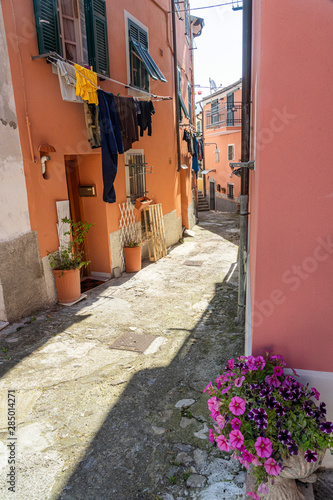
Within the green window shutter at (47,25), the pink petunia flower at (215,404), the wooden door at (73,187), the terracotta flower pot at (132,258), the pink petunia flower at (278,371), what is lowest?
the terracotta flower pot at (132,258)

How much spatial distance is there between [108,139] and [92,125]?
0.40 m

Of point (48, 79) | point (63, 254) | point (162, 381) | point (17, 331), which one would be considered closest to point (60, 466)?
point (162, 381)

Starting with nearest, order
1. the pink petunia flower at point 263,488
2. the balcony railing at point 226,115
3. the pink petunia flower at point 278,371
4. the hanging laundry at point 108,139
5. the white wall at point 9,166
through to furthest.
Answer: the pink petunia flower at point 263,488
the pink petunia flower at point 278,371
the white wall at point 9,166
the hanging laundry at point 108,139
the balcony railing at point 226,115

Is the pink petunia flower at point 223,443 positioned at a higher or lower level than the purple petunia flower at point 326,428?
lower

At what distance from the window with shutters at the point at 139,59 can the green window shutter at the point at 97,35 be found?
125 cm

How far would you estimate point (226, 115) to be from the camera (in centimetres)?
2377

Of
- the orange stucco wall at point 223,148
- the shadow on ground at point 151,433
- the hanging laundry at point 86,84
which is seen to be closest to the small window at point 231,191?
the orange stucco wall at point 223,148

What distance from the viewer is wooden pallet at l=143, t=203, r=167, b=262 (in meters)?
9.83

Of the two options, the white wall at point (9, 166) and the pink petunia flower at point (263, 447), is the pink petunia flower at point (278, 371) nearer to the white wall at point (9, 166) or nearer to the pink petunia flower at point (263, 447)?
the pink petunia flower at point (263, 447)

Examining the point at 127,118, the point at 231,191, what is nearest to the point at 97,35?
the point at 127,118

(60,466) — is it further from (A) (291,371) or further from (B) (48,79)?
(B) (48,79)

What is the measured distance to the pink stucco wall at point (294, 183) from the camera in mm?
2141

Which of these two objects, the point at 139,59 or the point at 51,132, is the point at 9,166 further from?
the point at 139,59

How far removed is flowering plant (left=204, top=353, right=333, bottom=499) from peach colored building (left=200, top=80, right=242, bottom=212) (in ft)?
68.7
